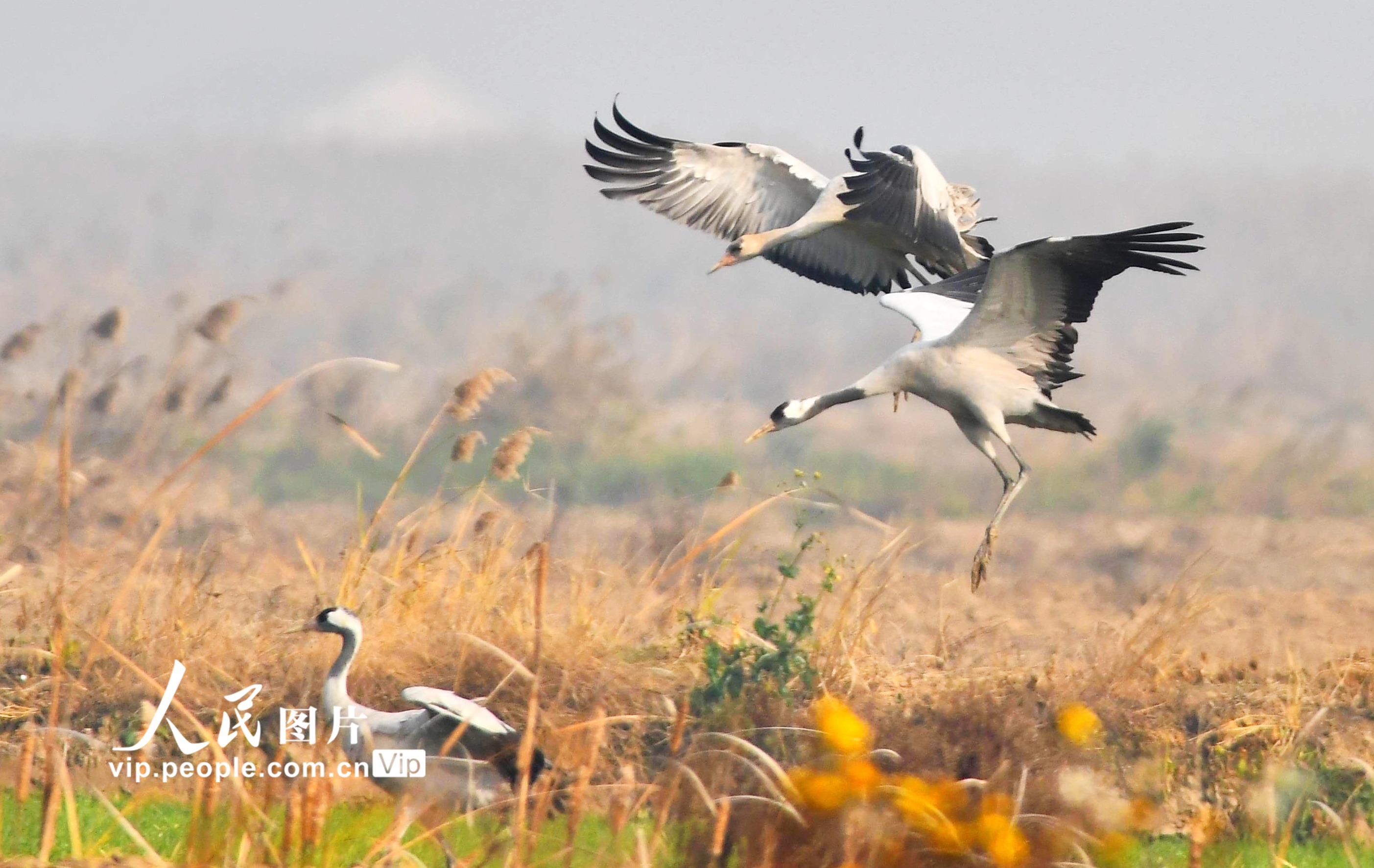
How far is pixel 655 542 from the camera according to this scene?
9.50 metres

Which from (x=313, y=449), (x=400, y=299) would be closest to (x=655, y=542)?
(x=313, y=449)

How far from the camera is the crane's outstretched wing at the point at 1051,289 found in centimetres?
635

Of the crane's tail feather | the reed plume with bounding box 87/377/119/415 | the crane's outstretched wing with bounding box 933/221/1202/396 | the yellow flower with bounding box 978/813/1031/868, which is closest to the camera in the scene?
the yellow flower with bounding box 978/813/1031/868

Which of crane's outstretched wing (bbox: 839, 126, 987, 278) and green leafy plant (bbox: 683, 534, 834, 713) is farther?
crane's outstretched wing (bbox: 839, 126, 987, 278)

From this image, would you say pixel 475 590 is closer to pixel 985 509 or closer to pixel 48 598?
pixel 48 598

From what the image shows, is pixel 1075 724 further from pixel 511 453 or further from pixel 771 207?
pixel 771 207

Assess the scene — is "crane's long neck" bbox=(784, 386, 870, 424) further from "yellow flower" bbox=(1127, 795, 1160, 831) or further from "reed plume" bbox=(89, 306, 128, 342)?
"reed plume" bbox=(89, 306, 128, 342)

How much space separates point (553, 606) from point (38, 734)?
97.8 inches

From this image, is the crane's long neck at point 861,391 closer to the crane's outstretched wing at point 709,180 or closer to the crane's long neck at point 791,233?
the crane's long neck at point 791,233

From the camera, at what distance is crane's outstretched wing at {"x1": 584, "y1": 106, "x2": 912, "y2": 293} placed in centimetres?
837

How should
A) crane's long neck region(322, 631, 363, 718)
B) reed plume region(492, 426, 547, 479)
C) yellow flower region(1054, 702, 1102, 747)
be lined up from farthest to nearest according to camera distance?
reed plume region(492, 426, 547, 479)
crane's long neck region(322, 631, 363, 718)
yellow flower region(1054, 702, 1102, 747)

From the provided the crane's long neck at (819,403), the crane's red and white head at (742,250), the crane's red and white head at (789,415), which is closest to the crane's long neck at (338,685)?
the crane's red and white head at (789,415)

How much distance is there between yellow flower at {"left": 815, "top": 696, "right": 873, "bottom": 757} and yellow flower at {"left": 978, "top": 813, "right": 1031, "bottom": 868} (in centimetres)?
35

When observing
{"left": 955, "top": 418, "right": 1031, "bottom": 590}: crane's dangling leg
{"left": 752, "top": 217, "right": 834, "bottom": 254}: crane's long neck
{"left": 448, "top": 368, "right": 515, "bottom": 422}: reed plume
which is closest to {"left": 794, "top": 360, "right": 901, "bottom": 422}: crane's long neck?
{"left": 955, "top": 418, "right": 1031, "bottom": 590}: crane's dangling leg
